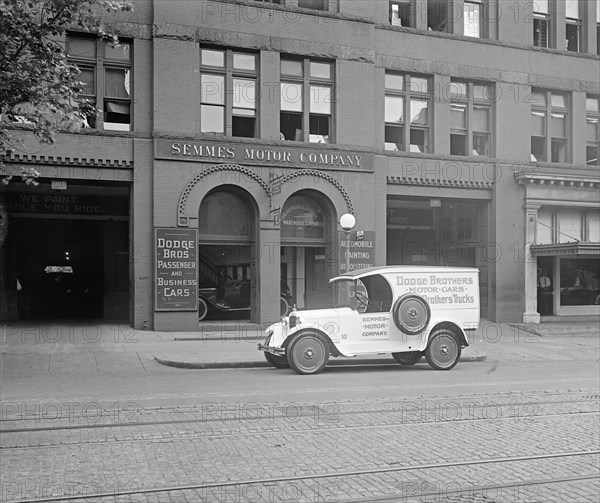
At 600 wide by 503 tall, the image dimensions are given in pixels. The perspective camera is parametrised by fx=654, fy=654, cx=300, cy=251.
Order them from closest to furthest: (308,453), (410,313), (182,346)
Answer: (308,453) → (410,313) → (182,346)

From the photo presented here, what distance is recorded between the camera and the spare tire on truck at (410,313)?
1345 centimetres

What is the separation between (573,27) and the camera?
82.8ft

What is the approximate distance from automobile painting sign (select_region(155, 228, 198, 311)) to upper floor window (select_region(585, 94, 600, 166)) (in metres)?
15.7

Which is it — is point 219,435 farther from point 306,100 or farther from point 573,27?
point 573,27

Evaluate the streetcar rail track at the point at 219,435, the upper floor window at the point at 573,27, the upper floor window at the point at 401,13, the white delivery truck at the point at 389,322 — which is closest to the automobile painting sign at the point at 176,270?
the white delivery truck at the point at 389,322

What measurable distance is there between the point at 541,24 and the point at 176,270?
16578 mm

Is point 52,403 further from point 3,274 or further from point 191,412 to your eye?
point 3,274

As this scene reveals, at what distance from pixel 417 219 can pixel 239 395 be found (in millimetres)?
17021

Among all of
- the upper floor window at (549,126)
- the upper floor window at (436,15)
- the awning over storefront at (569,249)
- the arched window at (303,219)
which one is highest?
the upper floor window at (436,15)

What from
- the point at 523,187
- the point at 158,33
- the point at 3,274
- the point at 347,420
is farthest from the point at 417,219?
the point at 347,420

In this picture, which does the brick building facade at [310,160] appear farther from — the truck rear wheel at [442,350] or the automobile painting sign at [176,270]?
the truck rear wheel at [442,350]

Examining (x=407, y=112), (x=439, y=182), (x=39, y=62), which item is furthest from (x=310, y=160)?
(x=39, y=62)

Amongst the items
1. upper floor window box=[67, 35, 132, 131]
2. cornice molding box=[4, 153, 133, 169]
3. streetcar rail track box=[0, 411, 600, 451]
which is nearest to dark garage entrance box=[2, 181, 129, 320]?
cornice molding box=[4, 153, 133, 169]

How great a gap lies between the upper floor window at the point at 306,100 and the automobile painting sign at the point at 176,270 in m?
4.62
